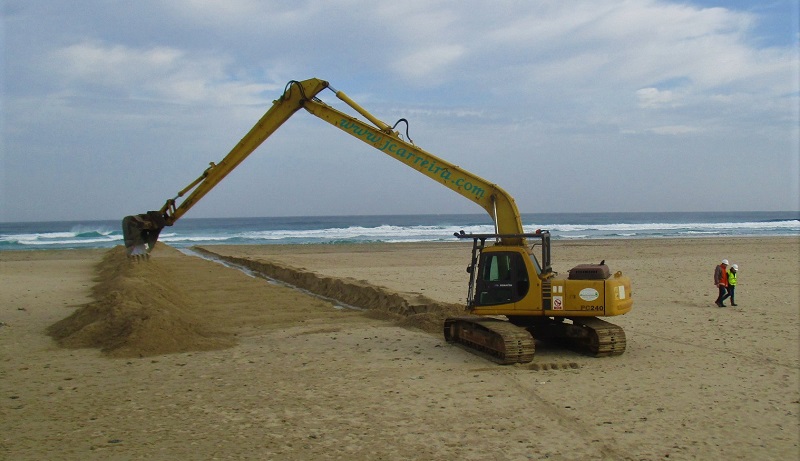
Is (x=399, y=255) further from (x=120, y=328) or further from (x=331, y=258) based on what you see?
(x=120, y=328)

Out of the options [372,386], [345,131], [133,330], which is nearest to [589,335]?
[372,386]

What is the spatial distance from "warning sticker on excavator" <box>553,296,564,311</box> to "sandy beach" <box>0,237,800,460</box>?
0.80 metres

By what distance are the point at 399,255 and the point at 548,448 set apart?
102 ft

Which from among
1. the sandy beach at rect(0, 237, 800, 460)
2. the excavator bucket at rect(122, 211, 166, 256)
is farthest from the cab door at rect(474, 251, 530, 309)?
the excavator bucket at rect(122, 211, 166, 256)

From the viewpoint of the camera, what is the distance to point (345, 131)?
41.4ft

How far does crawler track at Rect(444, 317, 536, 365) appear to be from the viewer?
980 cm

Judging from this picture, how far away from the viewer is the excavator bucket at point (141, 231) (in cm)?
1307

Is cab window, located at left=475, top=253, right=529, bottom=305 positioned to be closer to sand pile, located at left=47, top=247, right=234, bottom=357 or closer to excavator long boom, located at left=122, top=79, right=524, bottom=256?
excavator long boom, located at left=122, top=79, right=524, bottom=256

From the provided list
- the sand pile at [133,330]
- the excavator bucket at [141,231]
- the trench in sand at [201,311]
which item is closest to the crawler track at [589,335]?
the trench in sand at [201,311]

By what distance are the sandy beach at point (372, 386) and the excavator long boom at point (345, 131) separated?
5.42 feet

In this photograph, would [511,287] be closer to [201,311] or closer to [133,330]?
[133,330]

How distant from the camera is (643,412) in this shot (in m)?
7.57

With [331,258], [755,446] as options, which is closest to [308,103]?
[755,446]

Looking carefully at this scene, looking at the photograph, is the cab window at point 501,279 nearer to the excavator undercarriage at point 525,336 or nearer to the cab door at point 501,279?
the cab door at point 501,279
